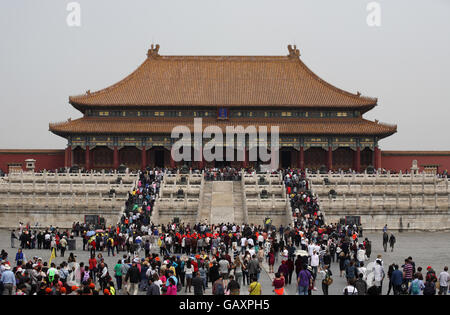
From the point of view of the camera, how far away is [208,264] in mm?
23250

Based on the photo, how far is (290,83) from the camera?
70.9 metres

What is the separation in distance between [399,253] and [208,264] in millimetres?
12831

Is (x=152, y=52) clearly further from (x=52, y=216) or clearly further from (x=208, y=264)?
(x=208, y=264)

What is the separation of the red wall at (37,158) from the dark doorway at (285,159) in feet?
72.6

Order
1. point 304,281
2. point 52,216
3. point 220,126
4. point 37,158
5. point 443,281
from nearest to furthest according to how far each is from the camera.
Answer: point 304,281
point 443,281
point 52,216
point 220,126
point 37,158

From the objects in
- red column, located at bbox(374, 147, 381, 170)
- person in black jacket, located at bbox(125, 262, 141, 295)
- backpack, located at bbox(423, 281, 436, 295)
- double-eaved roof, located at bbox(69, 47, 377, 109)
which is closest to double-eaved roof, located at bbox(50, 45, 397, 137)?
double-eaved roof, located at bbox(69, 47, 377, 109)

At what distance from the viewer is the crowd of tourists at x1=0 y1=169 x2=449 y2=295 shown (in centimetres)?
1933

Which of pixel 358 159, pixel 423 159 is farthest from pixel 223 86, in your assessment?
pixel 423 159

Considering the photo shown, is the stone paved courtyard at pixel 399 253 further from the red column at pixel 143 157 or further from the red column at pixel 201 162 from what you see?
the red column at pixel 201 162

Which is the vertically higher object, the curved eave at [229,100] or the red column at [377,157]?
the curved eave at [229,100]

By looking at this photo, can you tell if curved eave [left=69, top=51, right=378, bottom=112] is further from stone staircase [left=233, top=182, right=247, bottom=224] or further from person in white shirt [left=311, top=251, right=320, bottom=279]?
person in white shirt [left=311, top=251, right=320, bottom=279]

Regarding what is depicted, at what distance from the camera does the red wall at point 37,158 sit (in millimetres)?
66938

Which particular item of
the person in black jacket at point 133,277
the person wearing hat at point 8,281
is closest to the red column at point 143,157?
the person in black jacket at point 133,277
